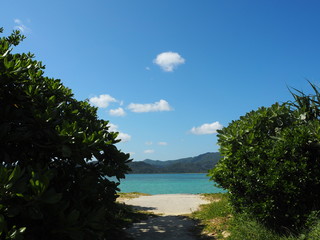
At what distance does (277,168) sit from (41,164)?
519cm

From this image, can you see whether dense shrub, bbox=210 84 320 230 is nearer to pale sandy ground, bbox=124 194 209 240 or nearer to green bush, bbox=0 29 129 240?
pale sandy ground, bbox=124 194 209 240

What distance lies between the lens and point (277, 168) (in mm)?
6348

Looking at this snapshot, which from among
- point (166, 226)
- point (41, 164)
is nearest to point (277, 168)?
point (166, 226)

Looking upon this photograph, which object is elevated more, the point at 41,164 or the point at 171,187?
the point at 41,164

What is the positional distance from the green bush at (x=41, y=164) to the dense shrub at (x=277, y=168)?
4002mm

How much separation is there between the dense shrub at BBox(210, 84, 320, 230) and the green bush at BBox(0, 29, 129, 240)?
400cm

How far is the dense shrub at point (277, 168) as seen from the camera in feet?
20.3

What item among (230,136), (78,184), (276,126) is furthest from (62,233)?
(276,126)

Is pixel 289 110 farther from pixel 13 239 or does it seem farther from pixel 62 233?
pixel 13 239

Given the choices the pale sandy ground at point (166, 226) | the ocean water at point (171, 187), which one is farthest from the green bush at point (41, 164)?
the pale sandy ground at point (166, 226)

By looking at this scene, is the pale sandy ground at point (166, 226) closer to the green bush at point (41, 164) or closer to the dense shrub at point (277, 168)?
the dense shrub at point (277, 168)

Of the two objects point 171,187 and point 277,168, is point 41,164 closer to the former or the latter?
point 277,168

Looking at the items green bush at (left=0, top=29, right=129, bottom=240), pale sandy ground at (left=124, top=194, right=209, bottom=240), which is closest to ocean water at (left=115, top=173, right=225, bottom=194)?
pale sandy ground at (left=124, top=194, right=209, bottom=240)

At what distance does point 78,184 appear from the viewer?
3.96 m
